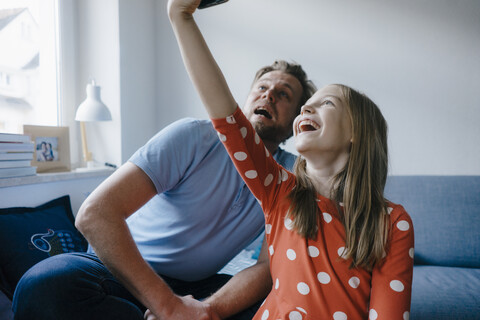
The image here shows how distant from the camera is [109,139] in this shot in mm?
2270

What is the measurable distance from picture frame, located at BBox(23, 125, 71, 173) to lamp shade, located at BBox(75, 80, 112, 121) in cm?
15

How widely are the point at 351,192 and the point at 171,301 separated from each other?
57cm

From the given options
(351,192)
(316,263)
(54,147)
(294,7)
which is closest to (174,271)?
Result: (316,263)

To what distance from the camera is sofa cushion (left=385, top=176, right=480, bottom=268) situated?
169cm

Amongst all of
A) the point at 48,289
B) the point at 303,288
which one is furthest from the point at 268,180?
the point at 48,289

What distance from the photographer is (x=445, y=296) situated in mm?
1333

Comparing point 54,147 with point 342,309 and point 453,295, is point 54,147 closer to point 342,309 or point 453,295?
point 342,309

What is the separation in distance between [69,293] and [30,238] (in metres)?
0.68

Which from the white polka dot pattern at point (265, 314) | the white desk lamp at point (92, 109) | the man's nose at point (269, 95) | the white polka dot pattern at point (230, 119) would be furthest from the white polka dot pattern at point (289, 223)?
the white desk lamp at point (92, 109)

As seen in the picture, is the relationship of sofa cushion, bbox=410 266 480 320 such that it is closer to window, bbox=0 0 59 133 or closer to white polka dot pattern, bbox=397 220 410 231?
white polka dot pattern, bbox=397 220 410 231

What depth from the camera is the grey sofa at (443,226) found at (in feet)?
5.06

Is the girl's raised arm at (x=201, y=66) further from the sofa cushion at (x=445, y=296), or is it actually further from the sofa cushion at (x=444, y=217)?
the sofa cushion at (x=444, y=217)

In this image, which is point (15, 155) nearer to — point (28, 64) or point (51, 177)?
point (51, 177)

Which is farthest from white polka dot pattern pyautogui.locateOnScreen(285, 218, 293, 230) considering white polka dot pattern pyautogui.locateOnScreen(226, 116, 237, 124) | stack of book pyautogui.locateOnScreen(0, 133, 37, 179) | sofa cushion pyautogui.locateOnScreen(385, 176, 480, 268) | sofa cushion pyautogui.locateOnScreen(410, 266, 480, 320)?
stack of book pyautogui.locateOnScreen(0, 133, 37, 179)
